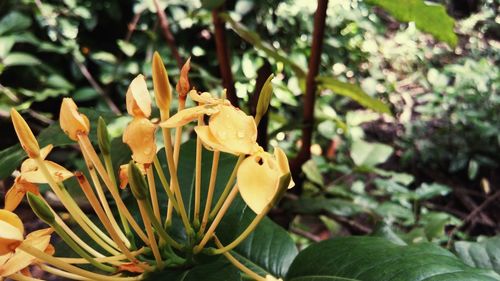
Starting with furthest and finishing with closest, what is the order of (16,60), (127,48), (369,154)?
(127,48) < (16,60) < (369,154)

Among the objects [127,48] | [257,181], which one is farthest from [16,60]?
[257,181]

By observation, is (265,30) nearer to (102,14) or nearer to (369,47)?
(369,47)

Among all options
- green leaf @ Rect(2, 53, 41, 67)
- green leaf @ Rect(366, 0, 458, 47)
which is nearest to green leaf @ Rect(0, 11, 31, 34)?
green leaf @ Rect(2, 53, 41, 67)

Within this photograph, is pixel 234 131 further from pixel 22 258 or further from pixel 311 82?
pixel 311 82

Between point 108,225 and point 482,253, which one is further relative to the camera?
point 482,253

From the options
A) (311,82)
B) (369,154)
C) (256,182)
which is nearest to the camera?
(256,182)

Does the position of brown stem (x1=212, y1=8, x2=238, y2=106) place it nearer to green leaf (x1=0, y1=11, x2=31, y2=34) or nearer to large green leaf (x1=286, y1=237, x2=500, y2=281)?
large green leaf (x1=286, y1=237, x2=500, y2=281)

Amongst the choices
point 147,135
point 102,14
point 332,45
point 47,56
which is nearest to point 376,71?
point 332,45

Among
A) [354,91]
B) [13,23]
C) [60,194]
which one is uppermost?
[60,194]
